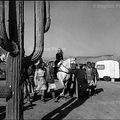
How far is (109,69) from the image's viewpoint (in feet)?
75.1

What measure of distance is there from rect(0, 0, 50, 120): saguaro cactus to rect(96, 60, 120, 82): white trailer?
716 inches

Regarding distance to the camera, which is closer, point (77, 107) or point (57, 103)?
point (77, 107)

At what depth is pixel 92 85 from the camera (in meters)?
11.5

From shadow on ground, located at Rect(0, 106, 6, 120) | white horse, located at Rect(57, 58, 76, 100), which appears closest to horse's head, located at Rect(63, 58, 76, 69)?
white horse, located at Rect(57, 58, 76, 100)

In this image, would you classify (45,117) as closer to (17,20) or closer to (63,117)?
A: (63,117)

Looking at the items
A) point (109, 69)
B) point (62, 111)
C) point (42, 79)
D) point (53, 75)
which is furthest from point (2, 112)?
point (109, 69)

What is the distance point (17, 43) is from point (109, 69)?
1923 cm

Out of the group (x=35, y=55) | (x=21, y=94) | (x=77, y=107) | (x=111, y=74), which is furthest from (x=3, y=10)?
(x=111, y=74)

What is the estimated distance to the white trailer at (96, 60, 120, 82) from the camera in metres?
22.5

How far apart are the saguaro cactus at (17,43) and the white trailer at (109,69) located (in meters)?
18.2

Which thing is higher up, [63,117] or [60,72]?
[60,72]

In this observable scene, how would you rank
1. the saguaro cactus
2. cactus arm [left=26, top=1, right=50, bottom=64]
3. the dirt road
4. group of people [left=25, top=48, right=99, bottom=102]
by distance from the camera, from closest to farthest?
the saguaro cactus, cactus arm [left=26, top=1, right=50, bottom=64], the dirt road, group of people [left=25, top=48, right=99, bottom=102]

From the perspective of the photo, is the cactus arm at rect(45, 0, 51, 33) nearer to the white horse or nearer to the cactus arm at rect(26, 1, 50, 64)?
the cactus arm at rect(26, 1, 50, 64)

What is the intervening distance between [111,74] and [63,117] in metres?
16.5
